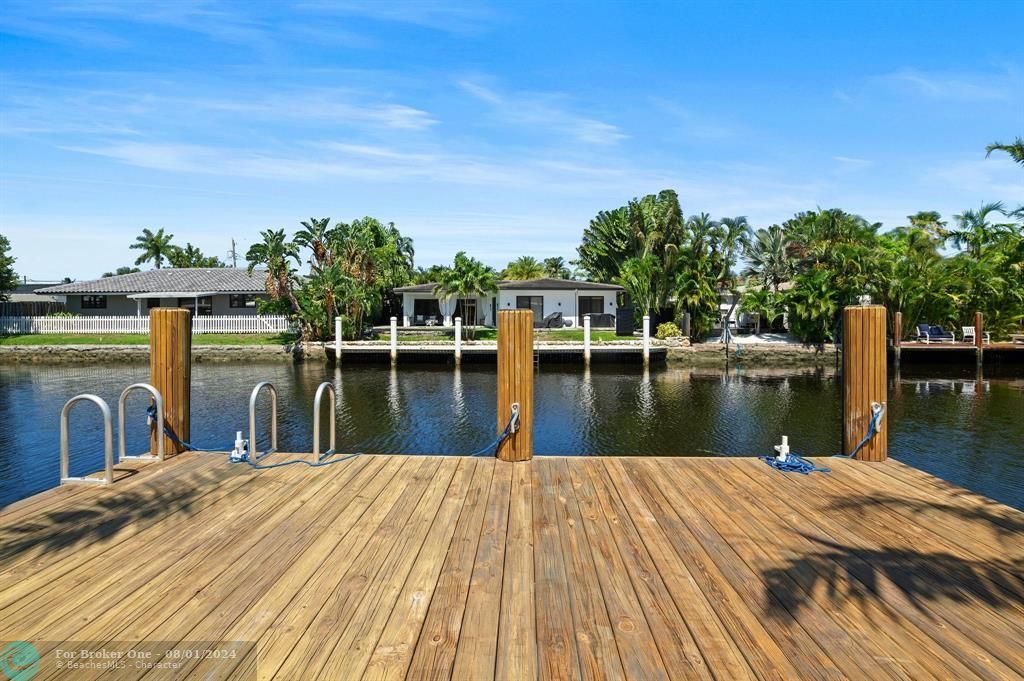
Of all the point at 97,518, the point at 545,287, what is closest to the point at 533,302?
the point at 545,287

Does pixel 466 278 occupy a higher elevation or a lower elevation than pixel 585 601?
higher

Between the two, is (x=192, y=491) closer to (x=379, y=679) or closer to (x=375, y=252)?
(x=379, y=679)

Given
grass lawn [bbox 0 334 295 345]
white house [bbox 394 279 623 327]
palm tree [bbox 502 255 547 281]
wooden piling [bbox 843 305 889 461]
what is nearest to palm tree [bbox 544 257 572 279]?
palm tree [bbox 502 255 547 281]

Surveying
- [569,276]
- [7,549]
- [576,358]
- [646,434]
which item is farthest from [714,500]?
[569,276]

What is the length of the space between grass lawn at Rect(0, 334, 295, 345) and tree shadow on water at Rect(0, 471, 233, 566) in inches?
1284

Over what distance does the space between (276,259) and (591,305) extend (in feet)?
71.0

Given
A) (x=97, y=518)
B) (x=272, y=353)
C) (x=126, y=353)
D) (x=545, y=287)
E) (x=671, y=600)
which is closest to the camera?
(x=671, y=600)

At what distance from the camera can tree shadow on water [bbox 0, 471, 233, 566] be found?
387 cm

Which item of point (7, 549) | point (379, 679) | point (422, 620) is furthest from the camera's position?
point (7, 549)

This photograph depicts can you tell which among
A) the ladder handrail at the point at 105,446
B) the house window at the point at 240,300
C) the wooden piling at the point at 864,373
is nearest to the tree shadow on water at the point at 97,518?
the ladder handrail at the point at 105,446

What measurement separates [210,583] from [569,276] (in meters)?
60.0

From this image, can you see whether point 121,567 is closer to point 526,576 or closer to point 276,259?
point 526,576

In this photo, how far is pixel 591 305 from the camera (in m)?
41.4

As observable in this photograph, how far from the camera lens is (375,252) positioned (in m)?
48.7
